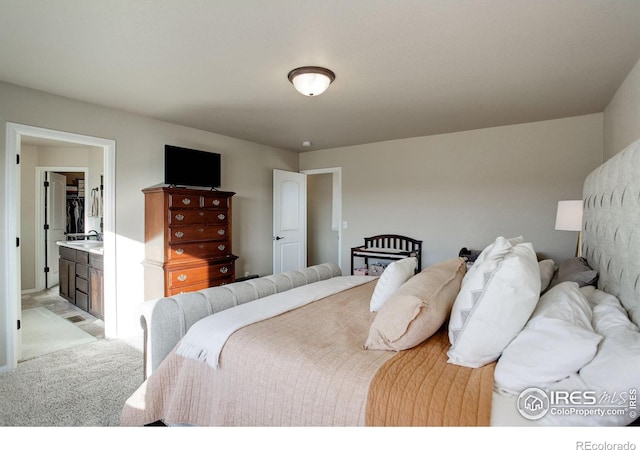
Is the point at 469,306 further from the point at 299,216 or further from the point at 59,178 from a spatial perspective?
the point at 59,178

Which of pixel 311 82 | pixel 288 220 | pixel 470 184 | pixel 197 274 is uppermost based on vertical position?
pixel 311 82

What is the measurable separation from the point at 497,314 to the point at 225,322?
124 cm

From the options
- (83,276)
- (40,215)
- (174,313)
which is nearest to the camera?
(174,313)

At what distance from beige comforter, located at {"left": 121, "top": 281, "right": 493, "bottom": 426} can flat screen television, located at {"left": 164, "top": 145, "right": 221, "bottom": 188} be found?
276 centimetres

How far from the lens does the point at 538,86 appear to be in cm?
284

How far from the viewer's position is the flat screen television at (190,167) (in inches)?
151

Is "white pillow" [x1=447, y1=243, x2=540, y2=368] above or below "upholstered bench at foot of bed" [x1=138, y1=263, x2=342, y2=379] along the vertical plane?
above

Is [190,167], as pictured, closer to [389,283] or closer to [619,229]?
[389,283]

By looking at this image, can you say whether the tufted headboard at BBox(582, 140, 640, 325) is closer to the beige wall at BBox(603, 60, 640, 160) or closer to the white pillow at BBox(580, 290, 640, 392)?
the white pillow at BBox(580, 290, 640, 392)

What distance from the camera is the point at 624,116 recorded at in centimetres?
270

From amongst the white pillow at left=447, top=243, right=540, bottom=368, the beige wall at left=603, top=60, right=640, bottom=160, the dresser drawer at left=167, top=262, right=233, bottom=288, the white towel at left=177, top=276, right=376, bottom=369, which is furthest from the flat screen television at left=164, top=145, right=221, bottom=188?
the beige wall at left=603, top=60, right=640, bottom=160

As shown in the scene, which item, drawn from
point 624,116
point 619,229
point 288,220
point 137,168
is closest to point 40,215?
point 137,168

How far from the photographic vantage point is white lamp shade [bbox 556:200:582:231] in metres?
2.82

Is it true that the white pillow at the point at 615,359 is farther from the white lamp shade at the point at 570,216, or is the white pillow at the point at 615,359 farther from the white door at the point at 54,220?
the white door at the point at 54,220
